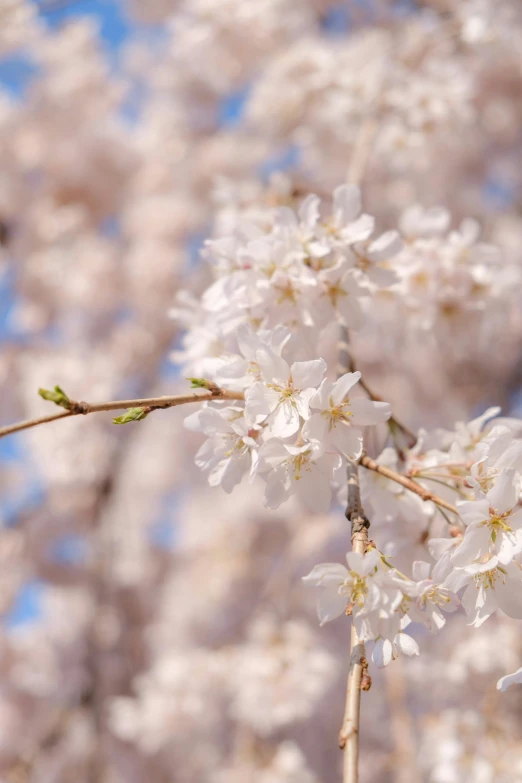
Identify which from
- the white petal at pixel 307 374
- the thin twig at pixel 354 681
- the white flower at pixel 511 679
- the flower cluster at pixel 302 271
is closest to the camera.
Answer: the thin twig at pixel 354 681

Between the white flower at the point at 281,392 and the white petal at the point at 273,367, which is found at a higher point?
the white petal at the point at 273,367

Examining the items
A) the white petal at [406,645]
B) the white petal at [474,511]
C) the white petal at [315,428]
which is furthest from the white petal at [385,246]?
the white petal at [406,645]

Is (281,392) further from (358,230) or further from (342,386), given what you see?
(358,230)

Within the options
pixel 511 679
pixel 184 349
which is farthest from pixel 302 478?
pixel 184 349

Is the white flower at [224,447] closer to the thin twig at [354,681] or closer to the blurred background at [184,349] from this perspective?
the thin twig at [354,681]

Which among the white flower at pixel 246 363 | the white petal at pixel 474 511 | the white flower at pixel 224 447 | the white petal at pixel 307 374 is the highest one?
the white flower at pixel 246 363

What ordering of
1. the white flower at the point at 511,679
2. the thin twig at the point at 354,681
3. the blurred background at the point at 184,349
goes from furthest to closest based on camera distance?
the blurred background at the point at 184,349, the white flower at the point at 511,679, the thin twig at the point at 354,681

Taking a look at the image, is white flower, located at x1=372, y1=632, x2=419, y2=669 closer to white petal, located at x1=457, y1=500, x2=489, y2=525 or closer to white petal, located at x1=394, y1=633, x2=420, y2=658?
white petal, located at x1=394, y1=633, x2=420, y2=658

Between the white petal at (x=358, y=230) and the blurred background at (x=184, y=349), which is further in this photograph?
the blurred background at (x=184, y=349)
